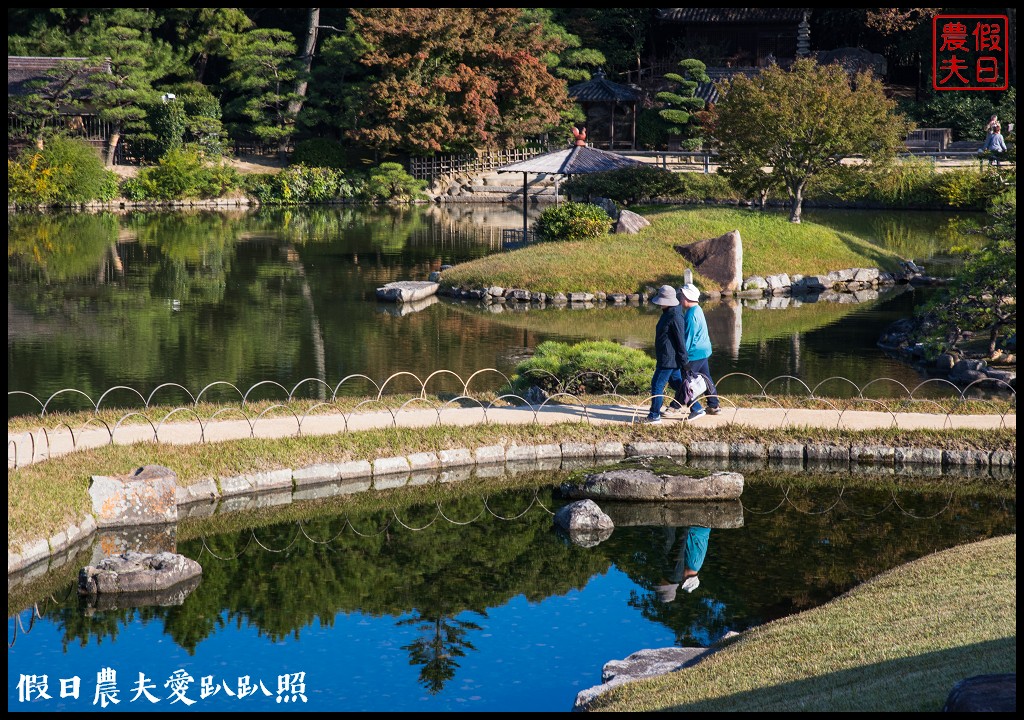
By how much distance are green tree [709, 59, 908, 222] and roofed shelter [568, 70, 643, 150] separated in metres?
19.4

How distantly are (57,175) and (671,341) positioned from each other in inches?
1424

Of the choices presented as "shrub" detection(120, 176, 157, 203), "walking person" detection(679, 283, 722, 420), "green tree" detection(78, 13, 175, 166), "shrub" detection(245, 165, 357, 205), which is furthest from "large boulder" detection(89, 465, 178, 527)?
"shrub" detection(245, 165, 357, 205)

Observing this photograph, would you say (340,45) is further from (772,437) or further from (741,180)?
(772,437)

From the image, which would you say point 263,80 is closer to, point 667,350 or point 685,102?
point 685,102

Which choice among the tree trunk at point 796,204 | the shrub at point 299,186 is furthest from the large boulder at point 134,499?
the shrub at point 299,186

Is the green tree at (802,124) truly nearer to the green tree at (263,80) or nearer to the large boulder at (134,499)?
the green tree at (263,80)

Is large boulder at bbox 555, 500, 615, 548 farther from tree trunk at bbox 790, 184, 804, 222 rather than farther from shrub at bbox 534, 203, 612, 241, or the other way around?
tree trunk at bbox 790, 184, 804, 222

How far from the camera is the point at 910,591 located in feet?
33.9

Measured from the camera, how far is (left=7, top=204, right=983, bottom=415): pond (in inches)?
843

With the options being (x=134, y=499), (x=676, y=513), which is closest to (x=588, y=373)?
(x=676, y=513)

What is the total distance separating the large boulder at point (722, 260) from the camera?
102ft

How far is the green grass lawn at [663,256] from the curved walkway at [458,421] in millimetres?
13787

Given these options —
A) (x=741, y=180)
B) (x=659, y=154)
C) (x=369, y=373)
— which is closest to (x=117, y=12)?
(x=659, y=154)

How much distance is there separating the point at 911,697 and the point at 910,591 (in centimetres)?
314
